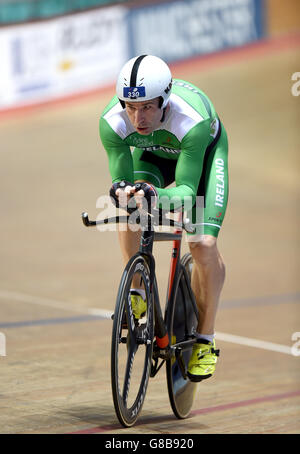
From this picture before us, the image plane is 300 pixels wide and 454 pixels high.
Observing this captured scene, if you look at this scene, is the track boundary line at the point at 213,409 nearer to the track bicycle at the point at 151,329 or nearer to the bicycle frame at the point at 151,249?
the track bicycle at the point at 151,329

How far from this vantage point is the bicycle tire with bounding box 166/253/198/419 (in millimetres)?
3512

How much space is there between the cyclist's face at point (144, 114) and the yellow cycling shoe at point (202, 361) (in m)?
1.04

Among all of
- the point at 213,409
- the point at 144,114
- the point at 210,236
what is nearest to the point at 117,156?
the point at 144,114

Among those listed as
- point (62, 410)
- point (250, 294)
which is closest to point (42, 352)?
point (62, 410)

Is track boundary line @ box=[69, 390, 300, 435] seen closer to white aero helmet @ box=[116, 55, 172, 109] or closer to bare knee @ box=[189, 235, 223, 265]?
bare knee @ box=[189, 235, 223, 265]

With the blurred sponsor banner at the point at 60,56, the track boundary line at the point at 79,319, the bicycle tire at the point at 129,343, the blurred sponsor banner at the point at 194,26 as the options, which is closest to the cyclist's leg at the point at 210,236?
the bicycle tire at the point at 129,343

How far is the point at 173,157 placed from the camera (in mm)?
3602

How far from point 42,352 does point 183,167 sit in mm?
1869

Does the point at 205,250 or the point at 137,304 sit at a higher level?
the point at 205,250

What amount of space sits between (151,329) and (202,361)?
1.39 feet

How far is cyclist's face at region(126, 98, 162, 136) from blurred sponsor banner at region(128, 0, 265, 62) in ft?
38.8

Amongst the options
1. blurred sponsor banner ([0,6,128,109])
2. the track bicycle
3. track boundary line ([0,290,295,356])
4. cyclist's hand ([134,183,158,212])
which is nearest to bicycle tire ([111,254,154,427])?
the track bicycle

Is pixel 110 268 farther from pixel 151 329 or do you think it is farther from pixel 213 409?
pixel 151 329

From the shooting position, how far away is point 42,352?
4629mm
